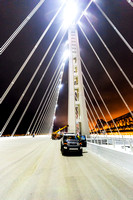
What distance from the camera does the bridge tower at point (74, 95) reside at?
2514 cm

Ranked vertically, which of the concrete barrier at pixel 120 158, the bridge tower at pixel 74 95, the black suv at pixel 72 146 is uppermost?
the bridge tower at pixel 74 95

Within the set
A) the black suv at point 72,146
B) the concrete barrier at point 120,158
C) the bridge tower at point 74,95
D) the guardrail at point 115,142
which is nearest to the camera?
the concrete barrier at point 120,158

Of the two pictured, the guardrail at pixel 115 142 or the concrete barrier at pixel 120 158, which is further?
the guardrail at pixel 115 142

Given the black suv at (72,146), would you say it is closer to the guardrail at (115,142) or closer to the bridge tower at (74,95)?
the guardrail at (115,142)

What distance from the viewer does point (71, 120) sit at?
26188mm

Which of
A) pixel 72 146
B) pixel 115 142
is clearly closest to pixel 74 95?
pixel 115 142

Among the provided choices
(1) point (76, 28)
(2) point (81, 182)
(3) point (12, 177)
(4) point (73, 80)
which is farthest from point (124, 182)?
(1) point (76, 28)

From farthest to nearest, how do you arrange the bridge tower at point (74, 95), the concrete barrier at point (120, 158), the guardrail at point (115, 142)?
the bridge tower at point (74, 95)
the guardrail at point (115, 142)
the concrete barrier at point (120, 158)

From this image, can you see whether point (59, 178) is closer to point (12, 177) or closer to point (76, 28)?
point (12, 177)

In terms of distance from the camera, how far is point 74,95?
27.4 metres

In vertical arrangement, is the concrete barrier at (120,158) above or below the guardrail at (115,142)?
below

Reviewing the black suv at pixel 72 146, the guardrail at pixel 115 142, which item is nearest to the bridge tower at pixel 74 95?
the guardrail at pixel 115 142

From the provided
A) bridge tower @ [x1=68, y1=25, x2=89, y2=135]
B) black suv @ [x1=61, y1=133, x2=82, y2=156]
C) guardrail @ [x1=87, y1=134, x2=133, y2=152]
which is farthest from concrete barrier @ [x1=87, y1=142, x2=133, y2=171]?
bridge tower @ [x1=68, y1=25, x2=89, y2=135]

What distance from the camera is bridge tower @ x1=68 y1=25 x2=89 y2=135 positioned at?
25141mm
